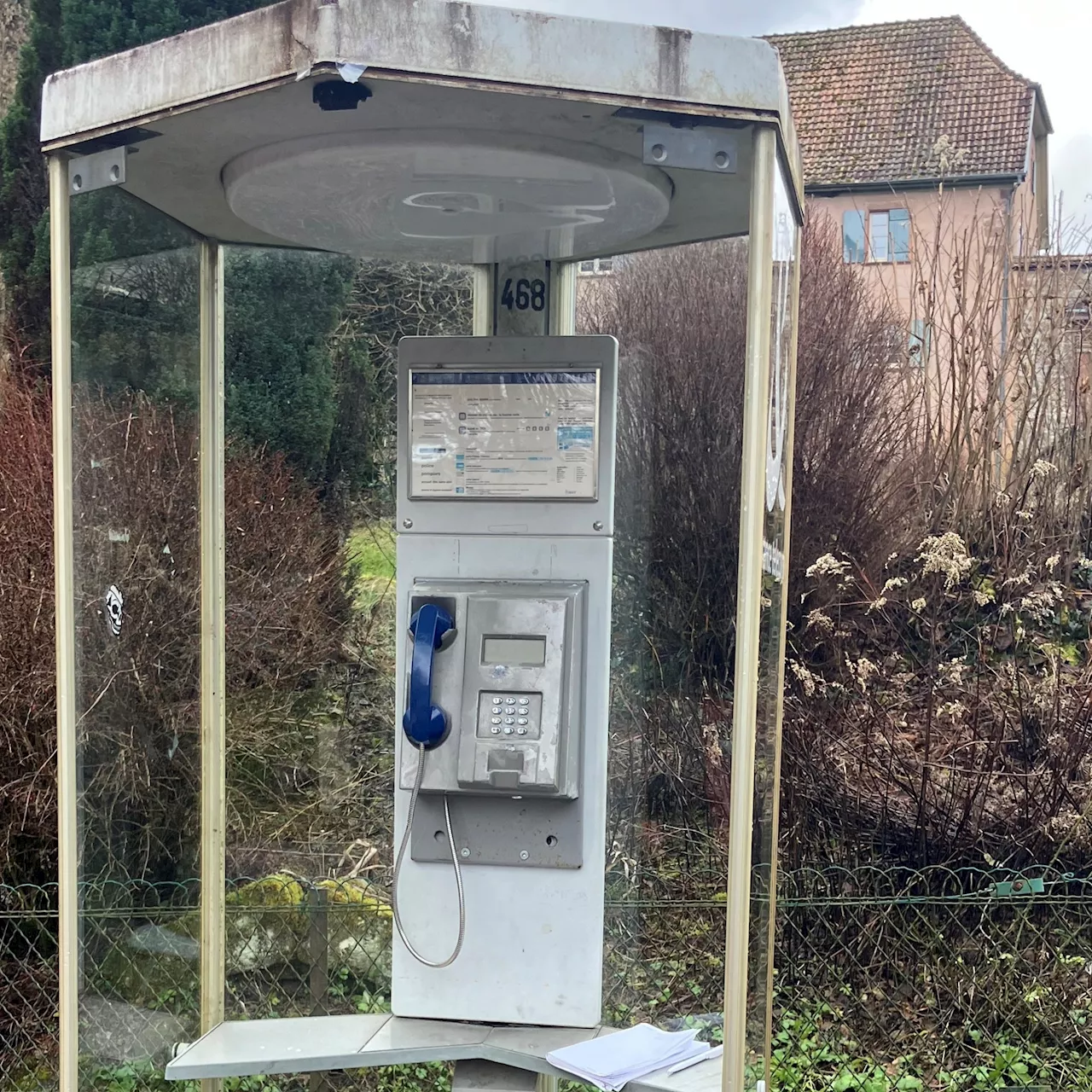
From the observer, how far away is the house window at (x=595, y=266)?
2.38m

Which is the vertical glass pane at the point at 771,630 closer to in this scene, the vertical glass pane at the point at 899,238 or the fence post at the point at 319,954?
the fence post at the point at 319,954

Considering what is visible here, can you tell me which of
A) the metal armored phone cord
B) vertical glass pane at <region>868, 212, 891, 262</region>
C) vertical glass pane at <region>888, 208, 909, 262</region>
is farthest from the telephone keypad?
vertical glass pane at <region>868, 212, 891, 262</region>

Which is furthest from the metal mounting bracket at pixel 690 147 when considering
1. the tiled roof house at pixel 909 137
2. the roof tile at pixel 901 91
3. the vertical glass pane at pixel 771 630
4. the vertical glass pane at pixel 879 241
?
the roof tile at pixel 901 91

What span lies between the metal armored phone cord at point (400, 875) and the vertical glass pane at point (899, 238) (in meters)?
3.99

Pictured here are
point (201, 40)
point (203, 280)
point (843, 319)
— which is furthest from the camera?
point (843, 319)

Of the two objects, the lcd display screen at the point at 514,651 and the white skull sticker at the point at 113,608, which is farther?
the white skull sticker at the point at 113,608

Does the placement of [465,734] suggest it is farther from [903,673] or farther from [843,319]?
[843,319]

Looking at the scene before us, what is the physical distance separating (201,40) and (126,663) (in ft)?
3.96

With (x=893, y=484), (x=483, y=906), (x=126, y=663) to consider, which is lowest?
(x=483, y=906)

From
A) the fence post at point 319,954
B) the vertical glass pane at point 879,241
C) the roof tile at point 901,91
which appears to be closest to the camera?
the fence post at point 319,954

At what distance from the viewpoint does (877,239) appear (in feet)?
18.5

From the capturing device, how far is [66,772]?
6.28 feet

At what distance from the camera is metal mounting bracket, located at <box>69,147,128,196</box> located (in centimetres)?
175

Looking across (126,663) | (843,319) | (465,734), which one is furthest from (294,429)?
(843,319)
